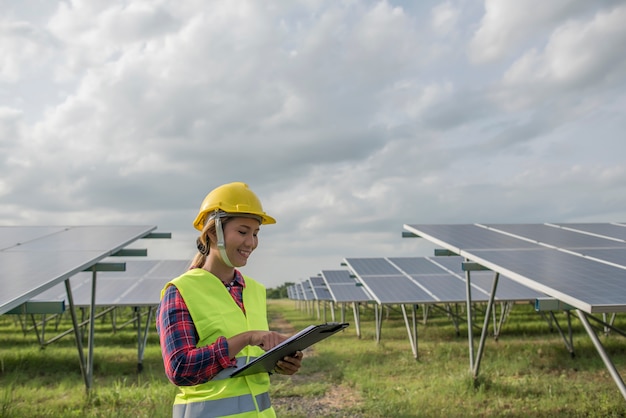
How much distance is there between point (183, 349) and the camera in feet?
7.61

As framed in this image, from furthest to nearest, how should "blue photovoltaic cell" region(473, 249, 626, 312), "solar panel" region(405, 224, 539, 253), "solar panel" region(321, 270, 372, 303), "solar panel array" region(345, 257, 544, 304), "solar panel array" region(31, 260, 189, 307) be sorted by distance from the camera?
"solar panel" region(321, 270, 372, 303)
"solar panel array" region(345, 257, 544, 304)
"solar panel array" region(31, 260, 189, 307)
"solar panel" region(405, 224, 539, 253)
"blue photovoltaic cell" region(473, 249, 626, 312)

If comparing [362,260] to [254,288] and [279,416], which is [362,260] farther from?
[254,288]

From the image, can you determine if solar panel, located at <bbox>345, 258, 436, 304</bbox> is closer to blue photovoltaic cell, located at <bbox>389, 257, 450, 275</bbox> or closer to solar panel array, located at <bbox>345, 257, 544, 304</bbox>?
solar panel array, located at <bbox>345, 257, 544, 304</bbox>

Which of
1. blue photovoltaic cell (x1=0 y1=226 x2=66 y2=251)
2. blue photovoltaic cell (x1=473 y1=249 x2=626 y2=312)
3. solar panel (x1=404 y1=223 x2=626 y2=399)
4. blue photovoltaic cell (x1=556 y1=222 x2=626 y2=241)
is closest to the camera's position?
blue photovoltaic cell (x1=473 y1=249 x2=626 y2=312)

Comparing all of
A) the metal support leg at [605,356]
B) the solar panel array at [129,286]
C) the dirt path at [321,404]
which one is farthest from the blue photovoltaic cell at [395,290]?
the metal support leg at [605,356]

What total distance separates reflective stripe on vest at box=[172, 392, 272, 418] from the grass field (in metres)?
4.85

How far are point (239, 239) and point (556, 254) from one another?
674 cm

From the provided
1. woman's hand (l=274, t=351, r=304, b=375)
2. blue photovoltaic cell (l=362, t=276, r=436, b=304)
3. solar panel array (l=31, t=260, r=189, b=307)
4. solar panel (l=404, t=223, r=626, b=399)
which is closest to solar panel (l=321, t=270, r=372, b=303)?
blue photovoltaic cell (l=362, t=276, r=436, b=304)

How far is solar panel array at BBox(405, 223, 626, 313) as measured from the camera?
5699mm

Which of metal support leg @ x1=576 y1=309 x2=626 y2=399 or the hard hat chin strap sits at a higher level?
the hard hat chin strap

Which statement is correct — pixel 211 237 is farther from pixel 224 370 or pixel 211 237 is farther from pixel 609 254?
pixel 609 254

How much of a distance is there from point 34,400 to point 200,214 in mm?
8040

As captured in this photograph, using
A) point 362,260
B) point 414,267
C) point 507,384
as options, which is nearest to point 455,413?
point 507,384

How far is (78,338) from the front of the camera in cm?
786
